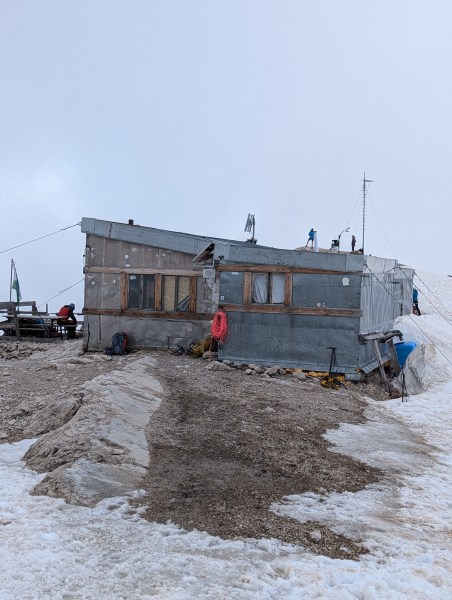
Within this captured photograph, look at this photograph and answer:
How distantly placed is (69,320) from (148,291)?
744cm

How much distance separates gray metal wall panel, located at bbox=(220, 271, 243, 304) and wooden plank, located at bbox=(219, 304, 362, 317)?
174 mm

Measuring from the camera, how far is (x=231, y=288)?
16719mm

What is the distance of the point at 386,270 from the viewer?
19.2m

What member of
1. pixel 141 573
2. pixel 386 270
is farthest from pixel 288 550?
pixel 386 270

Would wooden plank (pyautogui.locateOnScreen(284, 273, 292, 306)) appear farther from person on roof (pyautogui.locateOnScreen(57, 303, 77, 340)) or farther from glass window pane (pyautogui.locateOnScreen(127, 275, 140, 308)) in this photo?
person on roof (pyautogui.locateOnScreen(57, 303, 77, 340))

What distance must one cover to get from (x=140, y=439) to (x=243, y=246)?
909 centimetres

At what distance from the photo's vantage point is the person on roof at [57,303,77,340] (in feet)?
81.4

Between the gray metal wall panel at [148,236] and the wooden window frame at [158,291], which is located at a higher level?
the gray metal wall panel at [148,236]

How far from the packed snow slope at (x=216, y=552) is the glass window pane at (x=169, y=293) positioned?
36.7 ft

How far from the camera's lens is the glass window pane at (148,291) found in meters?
18.8

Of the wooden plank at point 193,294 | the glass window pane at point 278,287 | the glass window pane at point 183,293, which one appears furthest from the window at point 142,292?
the glass window pane at point 278,287

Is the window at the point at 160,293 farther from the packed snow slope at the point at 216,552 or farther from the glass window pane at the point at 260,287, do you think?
the packed snow slope at the point at 216,552

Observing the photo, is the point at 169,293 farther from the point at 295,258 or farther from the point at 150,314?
the point at 295,258

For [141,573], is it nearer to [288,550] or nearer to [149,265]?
[288,550]
